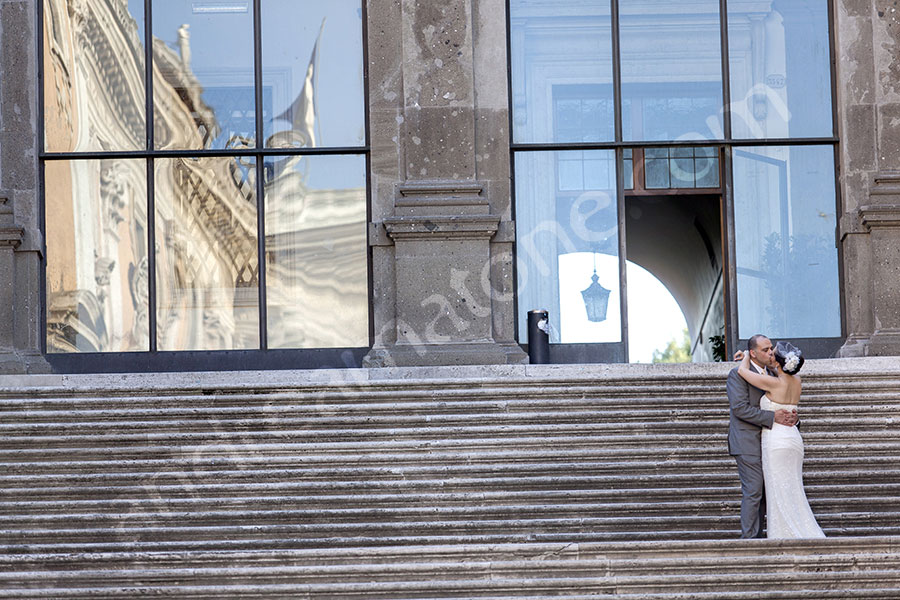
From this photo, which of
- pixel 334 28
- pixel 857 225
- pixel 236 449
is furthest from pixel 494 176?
pixel 236 449

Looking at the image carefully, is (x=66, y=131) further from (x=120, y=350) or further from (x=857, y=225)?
(x=857, y=225)

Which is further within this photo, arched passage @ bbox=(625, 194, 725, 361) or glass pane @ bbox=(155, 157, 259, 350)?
arched passage @ bbox=(625, 194, 725, 361)

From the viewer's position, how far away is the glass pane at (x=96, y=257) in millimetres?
17109

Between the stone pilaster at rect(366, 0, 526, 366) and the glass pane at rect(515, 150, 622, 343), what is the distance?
54cm

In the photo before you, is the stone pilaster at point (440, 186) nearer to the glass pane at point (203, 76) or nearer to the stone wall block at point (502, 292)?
the stone wall block at point (502, 292)

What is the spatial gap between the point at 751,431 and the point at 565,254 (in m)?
6.73

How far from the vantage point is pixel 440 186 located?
54.5ft

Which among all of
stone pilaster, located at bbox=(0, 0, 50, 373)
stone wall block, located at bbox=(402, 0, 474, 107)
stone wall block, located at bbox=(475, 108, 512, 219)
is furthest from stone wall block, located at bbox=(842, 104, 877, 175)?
stone pilaster, located at bbox=(0, 0, 50, 373)

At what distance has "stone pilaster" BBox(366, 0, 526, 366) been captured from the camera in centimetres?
1645

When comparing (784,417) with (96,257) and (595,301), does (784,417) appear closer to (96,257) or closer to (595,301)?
(595,301)

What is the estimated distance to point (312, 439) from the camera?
12.9 metres

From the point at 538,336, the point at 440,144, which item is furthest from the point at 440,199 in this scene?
the point at 538,336

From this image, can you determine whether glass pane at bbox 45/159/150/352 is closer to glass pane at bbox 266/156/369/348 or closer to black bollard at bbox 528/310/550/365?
glass pane at bbox 266/156/369/348

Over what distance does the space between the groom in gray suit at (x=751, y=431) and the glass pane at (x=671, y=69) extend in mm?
6973
